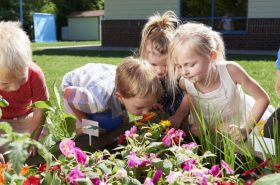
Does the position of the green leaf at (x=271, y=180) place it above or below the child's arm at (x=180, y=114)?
above

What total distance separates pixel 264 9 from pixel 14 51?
1144 cm

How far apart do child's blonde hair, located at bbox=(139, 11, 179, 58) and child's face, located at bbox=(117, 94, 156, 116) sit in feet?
1.66

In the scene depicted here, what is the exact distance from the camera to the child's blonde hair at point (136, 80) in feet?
5.83

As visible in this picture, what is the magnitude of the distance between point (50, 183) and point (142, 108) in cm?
98

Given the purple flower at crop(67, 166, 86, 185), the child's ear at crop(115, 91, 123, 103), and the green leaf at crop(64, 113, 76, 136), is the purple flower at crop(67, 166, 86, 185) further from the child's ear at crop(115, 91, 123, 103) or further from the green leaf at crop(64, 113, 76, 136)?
the child's ear at crop(115, 91, 123, 103)

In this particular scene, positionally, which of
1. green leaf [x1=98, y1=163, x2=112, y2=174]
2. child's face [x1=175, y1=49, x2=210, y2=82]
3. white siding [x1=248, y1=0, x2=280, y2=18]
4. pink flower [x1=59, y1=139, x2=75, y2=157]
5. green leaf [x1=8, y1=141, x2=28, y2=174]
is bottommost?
green leaf [x1=98, y1=163, x2=112, y2=174]

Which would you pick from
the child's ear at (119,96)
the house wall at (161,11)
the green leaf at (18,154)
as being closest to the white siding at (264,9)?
the house wall at (161,11)

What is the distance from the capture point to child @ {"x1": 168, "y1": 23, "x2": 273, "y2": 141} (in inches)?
73.5

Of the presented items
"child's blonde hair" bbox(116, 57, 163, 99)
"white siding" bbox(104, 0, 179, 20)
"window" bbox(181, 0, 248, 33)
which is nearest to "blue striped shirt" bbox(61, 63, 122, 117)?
"child's blonde hair" bbox(116, 57, 163, 99)

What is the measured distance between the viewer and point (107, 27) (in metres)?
15.2

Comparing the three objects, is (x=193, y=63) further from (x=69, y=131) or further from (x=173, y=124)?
(x=69, y=131)

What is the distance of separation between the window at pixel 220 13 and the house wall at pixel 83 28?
22119mm

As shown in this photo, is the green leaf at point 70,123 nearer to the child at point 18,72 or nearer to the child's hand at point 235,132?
the child at point 18,72

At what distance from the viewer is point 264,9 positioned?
12.2m
